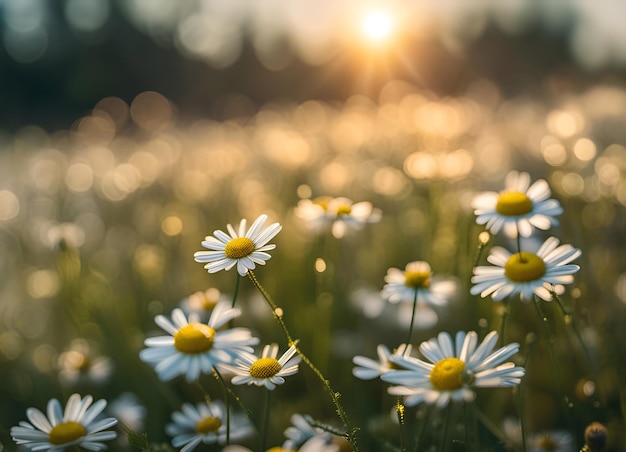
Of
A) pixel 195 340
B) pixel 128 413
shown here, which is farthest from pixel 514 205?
pixel 128 413

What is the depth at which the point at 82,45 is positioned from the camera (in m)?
25.8

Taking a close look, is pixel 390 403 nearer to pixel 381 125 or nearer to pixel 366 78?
pixel 381 125

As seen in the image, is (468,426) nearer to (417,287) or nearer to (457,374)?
(457,374)

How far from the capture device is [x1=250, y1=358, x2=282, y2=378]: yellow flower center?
101cm

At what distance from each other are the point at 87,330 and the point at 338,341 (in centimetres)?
116

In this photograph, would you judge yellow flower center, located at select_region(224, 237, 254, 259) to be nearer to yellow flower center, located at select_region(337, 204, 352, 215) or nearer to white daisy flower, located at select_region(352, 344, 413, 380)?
white daisy flower, located at select_region(352, 344, 413, 380)

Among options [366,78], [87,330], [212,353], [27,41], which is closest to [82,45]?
[27,41]

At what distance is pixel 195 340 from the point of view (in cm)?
96

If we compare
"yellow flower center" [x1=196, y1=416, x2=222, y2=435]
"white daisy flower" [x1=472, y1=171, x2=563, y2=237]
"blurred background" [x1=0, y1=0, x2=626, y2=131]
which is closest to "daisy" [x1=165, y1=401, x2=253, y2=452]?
"yellow flower center" [x1=196, y1=416, x2=222, y2=435]

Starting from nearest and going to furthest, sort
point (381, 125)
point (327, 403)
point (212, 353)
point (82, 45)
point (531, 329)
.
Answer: point (212, 353), point (327, 403), point (531, 329), point (381, 125), point (82, 45)

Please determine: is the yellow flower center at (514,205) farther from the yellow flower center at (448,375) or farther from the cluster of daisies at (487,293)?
the yellow flower center at (448,375)

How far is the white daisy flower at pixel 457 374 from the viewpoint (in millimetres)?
844

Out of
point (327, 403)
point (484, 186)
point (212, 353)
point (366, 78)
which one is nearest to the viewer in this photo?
point (212, 353)

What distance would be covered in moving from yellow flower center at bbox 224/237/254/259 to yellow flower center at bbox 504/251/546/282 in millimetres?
462
